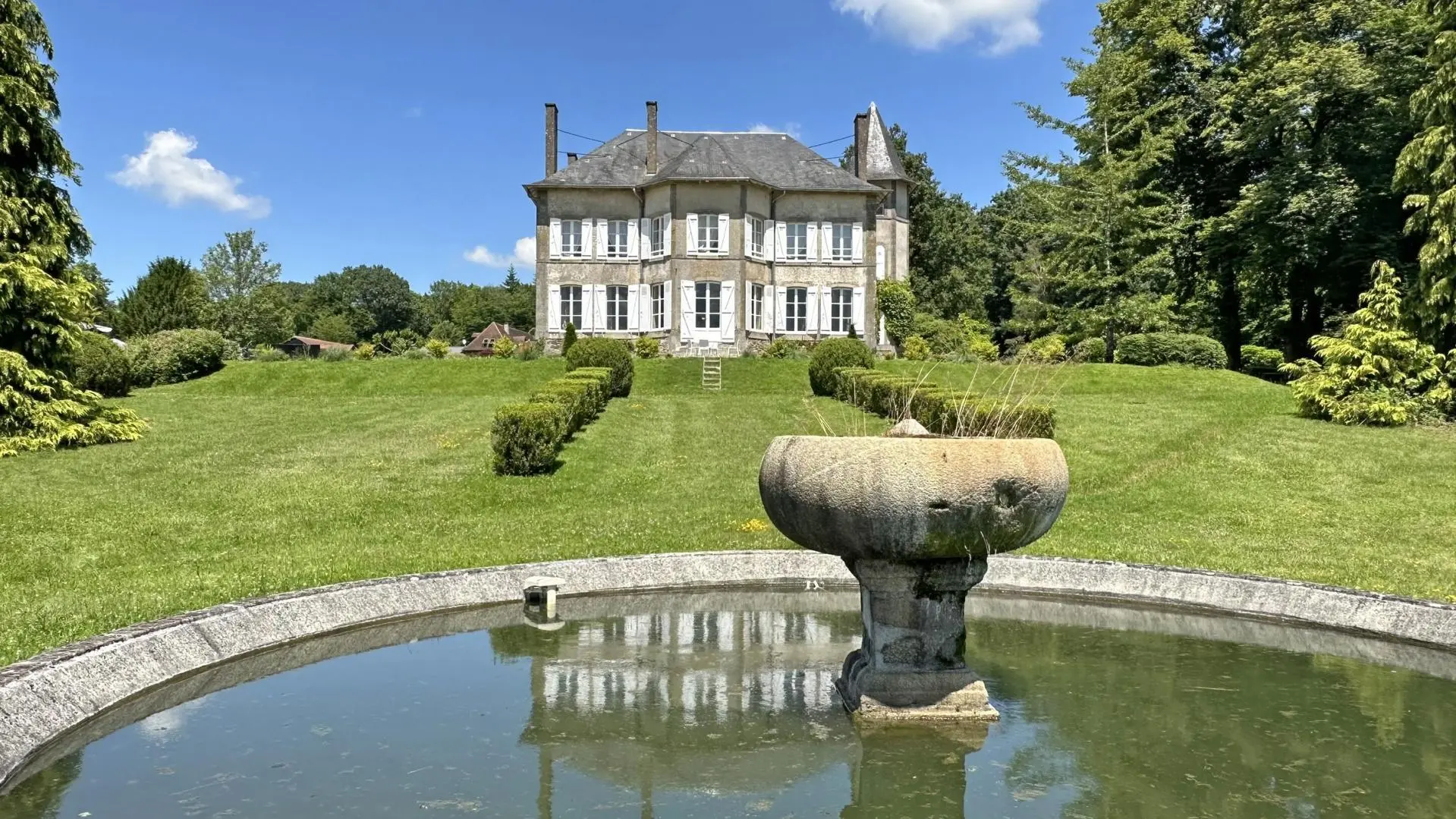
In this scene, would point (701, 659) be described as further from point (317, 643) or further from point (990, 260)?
point (990, 260)

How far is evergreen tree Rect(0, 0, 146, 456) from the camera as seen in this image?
51.6ft

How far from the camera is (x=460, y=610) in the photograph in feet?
22.8

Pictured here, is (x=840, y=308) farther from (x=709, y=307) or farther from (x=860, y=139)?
(x=860, y=139)

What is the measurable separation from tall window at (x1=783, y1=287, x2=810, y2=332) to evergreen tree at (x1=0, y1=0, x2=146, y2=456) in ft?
76.6

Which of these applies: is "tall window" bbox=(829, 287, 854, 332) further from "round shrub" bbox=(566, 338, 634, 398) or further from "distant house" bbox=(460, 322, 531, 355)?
"distant house" bbox=(460, 322, 531, 355)

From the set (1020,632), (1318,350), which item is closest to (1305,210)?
(1318,350)

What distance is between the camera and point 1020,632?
6.53 meters

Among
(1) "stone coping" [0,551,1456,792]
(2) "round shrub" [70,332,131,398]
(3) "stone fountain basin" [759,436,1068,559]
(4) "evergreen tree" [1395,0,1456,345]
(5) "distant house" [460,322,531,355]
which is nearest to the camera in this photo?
(3) "stone fountain basin" [759,436,1068,559]

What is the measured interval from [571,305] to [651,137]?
23.5ft

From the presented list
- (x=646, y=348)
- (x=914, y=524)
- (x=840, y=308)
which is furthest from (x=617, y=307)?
(x=914, y=524)

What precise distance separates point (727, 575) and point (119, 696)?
168 inches

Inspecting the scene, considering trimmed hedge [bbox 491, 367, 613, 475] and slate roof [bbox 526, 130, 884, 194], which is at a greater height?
slate roof [bbox 526, 130, 884, 194]

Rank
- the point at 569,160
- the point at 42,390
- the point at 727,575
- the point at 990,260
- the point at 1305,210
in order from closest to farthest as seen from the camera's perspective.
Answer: the point at 727,575 → the point at 42,390 → the point at 1305,210 → the point at 569,160 → the point at 990,260

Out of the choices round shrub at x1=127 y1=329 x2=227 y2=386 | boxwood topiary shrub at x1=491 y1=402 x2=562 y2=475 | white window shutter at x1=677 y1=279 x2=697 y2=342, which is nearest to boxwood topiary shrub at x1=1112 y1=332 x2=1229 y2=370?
white window shutter at x1=677 y1=279 x2=697 y2=342
